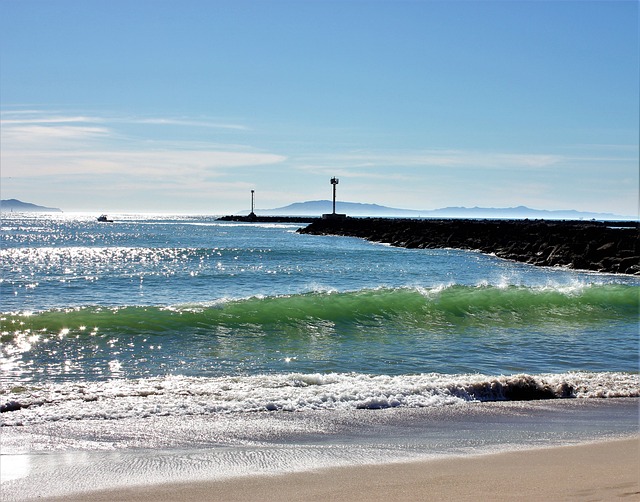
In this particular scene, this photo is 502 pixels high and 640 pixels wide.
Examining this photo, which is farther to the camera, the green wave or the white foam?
the green wave

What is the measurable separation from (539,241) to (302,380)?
124ft

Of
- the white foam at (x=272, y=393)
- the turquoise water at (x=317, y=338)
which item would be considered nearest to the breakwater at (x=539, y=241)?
the turquoise water at (x=317, y=338)

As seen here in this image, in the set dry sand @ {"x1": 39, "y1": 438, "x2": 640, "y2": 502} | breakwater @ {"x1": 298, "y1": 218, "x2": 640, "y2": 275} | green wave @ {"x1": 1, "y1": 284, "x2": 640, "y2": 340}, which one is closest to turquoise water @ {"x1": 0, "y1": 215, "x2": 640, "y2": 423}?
green wave @ {"x1": 1, "y1": 284, "x2": 640, "y2": 340}

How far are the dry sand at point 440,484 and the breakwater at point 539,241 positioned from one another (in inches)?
1076

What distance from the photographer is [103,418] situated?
7277 millimetres

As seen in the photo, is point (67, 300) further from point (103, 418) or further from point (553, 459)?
point (553, 459)

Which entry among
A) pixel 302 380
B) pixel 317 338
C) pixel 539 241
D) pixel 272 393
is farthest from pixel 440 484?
pixel 539 241

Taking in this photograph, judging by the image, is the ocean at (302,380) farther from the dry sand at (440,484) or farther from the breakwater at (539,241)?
the breakwater at (539,241)

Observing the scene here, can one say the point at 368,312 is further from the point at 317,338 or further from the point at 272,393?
the point at 272,393

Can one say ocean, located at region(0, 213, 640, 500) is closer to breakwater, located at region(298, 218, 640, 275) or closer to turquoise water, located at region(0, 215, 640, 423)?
turquoise water, located at region(0, 215, 640, 423)

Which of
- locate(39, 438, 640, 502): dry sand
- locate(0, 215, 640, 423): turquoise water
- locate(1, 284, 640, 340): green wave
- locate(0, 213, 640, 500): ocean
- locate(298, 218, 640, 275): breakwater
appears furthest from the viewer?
locate(298, 218, 640, 275): breakwater

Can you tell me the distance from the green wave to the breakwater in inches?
529

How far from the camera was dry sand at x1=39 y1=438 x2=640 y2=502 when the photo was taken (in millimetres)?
4852

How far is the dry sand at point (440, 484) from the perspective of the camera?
4852 mm
